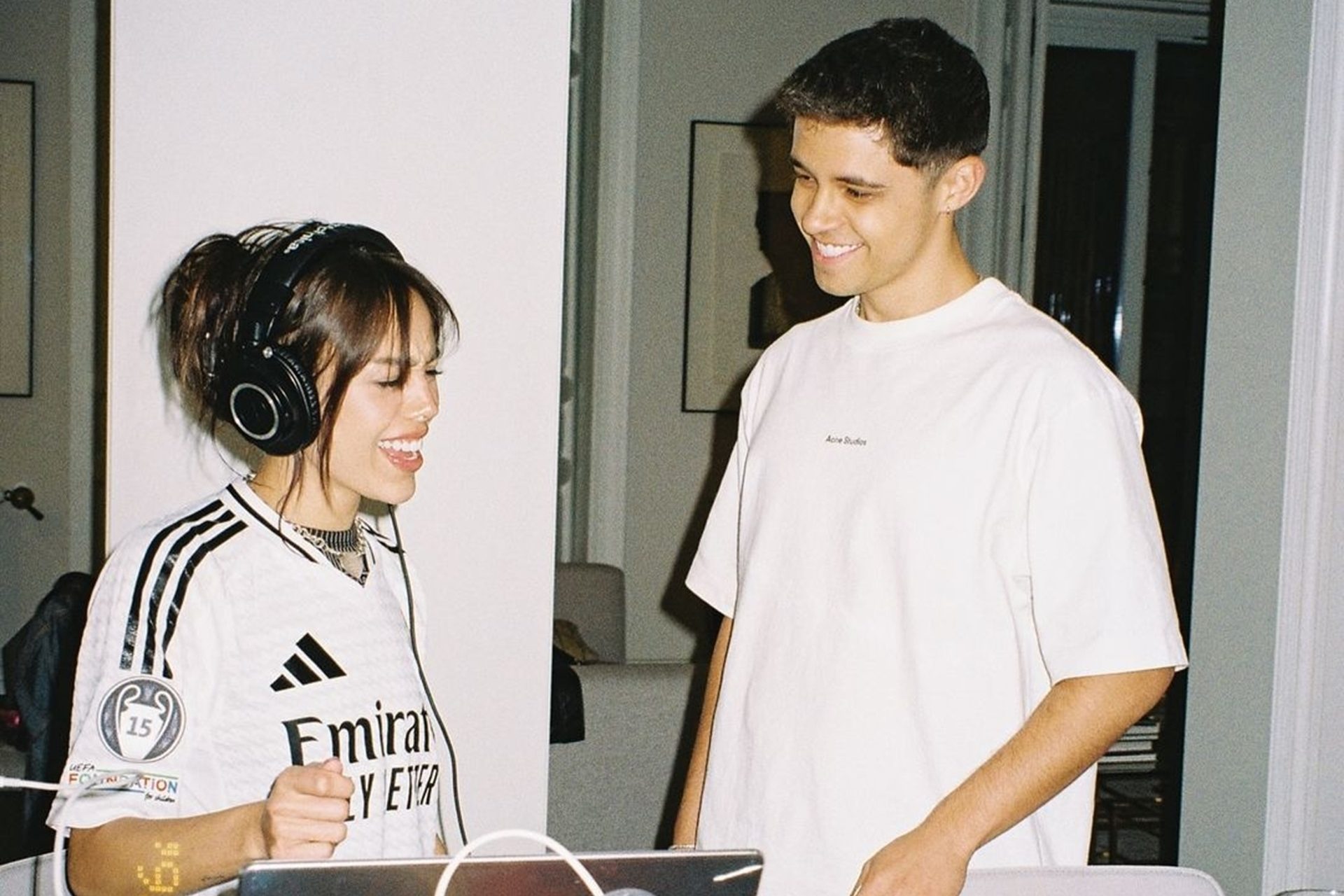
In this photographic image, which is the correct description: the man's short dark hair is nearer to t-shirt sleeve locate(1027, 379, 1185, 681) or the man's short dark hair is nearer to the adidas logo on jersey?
t-shirt sleeve locate(1027, 379, 1185, 681)

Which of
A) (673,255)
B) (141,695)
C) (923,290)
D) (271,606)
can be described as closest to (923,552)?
(923,290)

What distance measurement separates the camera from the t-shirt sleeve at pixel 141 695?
3.18 ft

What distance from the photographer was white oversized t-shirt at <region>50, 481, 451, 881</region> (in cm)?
98

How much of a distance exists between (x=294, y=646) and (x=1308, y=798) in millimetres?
1610

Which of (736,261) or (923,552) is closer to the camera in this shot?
(923,552)

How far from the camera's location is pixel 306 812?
33.0 inches

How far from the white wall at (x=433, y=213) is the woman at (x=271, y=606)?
0.40 m

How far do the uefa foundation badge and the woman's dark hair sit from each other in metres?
0.28

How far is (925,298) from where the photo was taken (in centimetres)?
141

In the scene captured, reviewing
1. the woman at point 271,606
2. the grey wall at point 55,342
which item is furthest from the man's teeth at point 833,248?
the grey wall at point 55,342

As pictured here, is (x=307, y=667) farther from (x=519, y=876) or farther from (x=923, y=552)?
(x=923, y=552)

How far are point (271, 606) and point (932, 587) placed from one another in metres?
0.65

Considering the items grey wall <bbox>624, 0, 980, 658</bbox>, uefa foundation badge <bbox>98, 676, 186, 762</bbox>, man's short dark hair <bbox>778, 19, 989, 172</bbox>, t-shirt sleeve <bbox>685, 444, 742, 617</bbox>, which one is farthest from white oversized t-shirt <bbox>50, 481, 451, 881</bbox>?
grey wall <bbox>624, 0, 980, 658</bbox>

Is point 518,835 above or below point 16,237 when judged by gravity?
below
